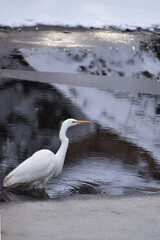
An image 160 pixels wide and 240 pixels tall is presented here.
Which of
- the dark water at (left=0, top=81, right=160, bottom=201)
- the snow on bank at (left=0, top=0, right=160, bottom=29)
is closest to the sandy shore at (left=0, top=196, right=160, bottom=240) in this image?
the dark water at (left=0, top=81, right=160, bottom=201)

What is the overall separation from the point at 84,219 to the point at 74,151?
9.66 feet

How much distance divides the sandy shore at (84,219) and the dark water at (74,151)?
47 cm

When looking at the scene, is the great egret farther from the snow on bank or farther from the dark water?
the snow on bank

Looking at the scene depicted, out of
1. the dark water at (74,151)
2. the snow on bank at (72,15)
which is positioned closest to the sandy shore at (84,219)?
the dark water at (74,151)

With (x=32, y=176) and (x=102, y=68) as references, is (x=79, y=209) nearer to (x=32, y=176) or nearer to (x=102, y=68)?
(x=32, y=176)

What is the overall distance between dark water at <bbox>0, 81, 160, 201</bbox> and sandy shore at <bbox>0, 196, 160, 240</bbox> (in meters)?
0.47

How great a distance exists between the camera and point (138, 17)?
69.3ft

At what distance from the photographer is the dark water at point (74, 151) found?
24.0ft

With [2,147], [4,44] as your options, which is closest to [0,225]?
[2,147]

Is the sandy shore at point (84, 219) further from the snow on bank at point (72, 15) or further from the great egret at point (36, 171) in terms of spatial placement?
the snow on bank at point (72, 15)

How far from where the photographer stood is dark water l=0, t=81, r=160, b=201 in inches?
289

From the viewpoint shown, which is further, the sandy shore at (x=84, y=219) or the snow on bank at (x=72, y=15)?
the snow on bank at (x=72, y=15)

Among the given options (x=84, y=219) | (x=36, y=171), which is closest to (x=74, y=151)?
(x=36, y=171)

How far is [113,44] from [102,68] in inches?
80.9
